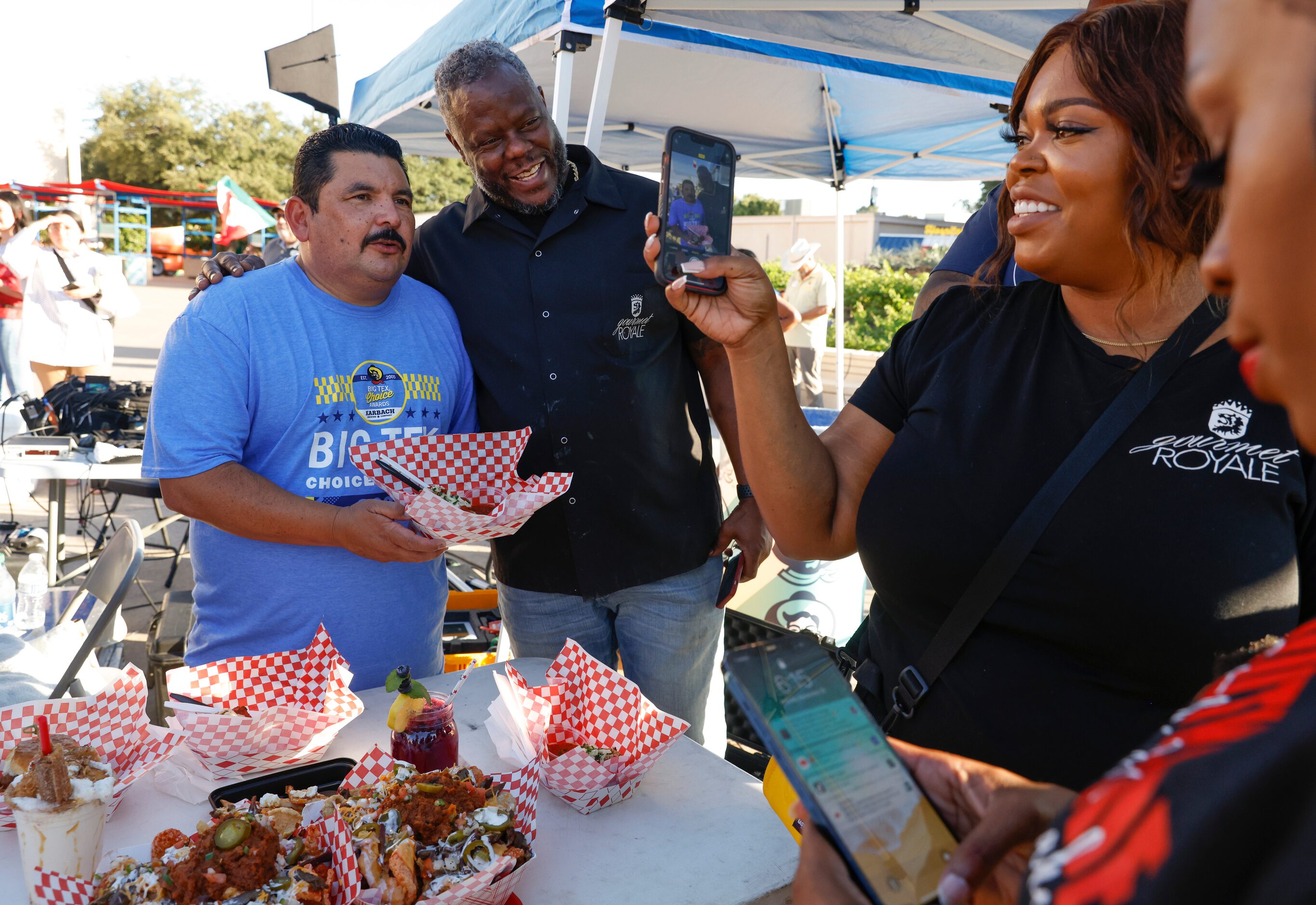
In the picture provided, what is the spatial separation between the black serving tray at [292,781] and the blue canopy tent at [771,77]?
2.79m

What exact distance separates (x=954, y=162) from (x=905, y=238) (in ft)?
60.2

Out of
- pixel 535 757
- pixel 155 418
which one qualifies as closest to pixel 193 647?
pixel 155 418

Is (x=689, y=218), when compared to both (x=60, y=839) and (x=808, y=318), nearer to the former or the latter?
(x=60, y=839)

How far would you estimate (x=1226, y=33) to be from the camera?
413mm

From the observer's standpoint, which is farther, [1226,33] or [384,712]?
[384,712]

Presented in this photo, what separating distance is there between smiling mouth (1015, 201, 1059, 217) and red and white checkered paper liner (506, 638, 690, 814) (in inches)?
41.5

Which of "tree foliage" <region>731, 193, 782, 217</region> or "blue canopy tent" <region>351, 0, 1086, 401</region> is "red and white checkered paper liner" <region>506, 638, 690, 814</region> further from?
"tree foliage" <region>731, 193, 782, 217</region>

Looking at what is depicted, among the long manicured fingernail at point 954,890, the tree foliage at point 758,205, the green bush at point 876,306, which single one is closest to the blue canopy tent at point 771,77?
the long manicured fingernail at point 954,890

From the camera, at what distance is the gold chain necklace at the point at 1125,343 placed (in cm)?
136

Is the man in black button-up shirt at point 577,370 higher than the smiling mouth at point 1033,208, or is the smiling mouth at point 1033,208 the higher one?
the smiling mouth at point 1033,208

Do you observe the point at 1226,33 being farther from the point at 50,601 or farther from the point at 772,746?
the point at 50,601

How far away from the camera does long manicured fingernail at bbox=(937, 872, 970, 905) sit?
0.72 meters

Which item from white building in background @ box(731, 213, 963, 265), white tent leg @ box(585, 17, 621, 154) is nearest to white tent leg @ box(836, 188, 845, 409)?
white tent leg @ box(585, 17, 621, 154)

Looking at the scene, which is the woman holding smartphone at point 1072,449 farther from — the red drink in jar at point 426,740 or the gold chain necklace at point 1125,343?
the red drink in jar at point 426,740
